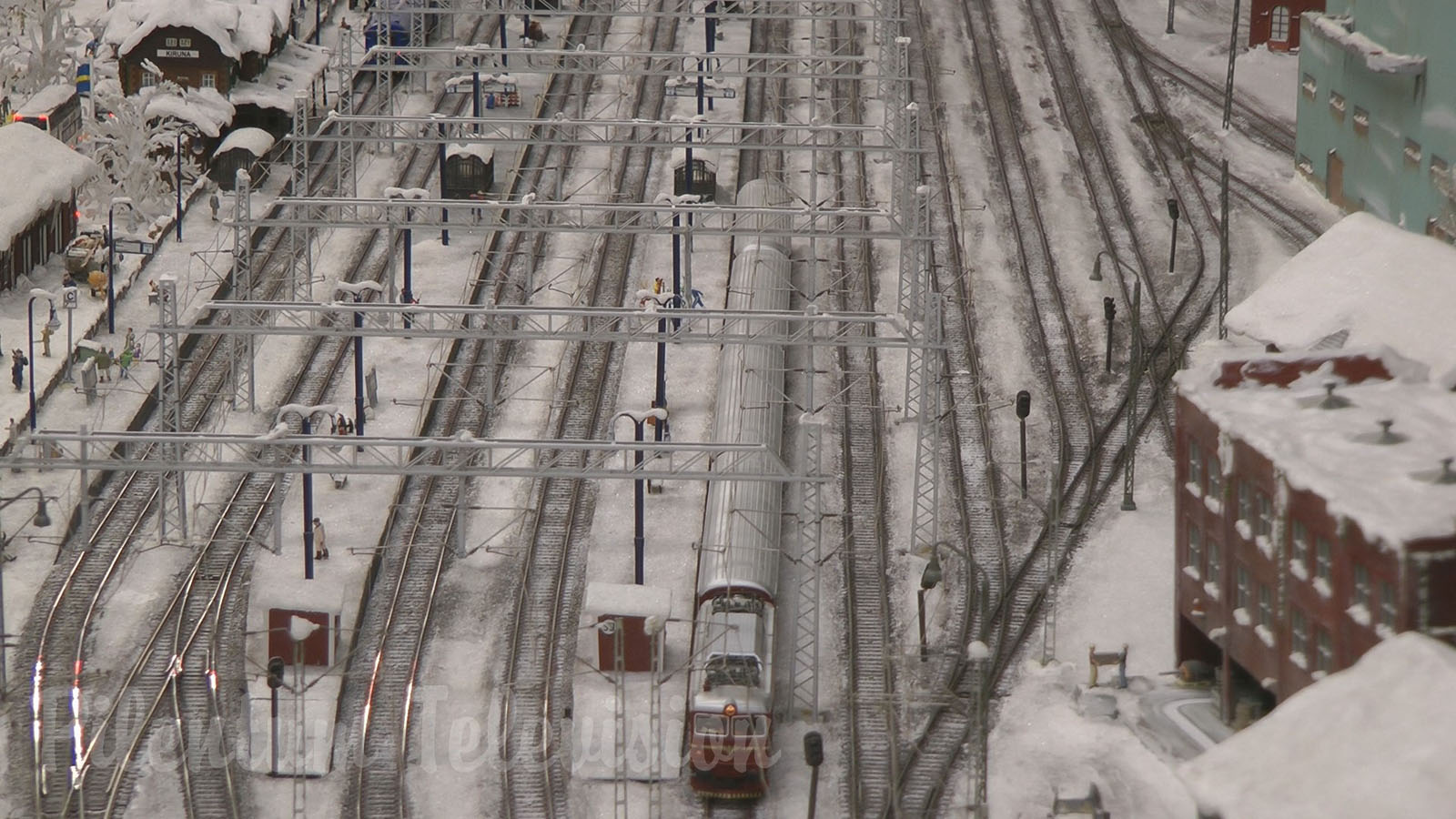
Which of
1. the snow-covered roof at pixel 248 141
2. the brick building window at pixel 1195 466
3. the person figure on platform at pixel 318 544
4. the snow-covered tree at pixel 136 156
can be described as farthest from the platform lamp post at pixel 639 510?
the snow-covered roof at pixel 248 141

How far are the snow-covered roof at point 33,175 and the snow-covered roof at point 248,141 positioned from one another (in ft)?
16.6

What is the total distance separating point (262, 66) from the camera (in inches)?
3091

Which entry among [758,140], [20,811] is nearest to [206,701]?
[20,811]

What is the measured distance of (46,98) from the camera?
252ft

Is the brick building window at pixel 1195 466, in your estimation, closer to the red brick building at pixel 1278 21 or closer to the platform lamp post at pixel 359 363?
the platform lamp post at pixel 359 363

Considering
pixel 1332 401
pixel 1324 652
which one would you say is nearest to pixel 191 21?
pixel 1332 401

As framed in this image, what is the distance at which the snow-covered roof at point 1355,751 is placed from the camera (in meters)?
33.0

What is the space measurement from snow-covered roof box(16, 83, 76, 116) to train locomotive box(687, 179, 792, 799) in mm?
27723

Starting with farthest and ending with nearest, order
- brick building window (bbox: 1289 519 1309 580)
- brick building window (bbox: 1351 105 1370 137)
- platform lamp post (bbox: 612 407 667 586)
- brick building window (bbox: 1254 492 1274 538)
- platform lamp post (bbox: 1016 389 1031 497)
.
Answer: brick building window (bbox: 1351 105 1370 137), platform lamp post (bbox: 1016 389 1031 497), platform lamp post (bbox: 612 407 667 586), brick building window (bbox: 1254 492 1274 538), brick building window (bbox: 1289 519 1309 580)

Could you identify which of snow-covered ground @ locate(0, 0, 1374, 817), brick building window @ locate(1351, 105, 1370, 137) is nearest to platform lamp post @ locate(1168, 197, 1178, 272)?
snow-covered ground @ locate(0, 0, 1374, 817)

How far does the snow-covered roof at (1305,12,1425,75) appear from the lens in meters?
61.9

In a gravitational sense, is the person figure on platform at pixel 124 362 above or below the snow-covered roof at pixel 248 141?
below

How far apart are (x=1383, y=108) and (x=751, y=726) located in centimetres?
3011

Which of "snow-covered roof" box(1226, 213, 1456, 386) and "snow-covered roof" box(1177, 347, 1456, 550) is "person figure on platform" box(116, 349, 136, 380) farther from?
"snow-covered roof" box(1177, 347, 1456, 550)
